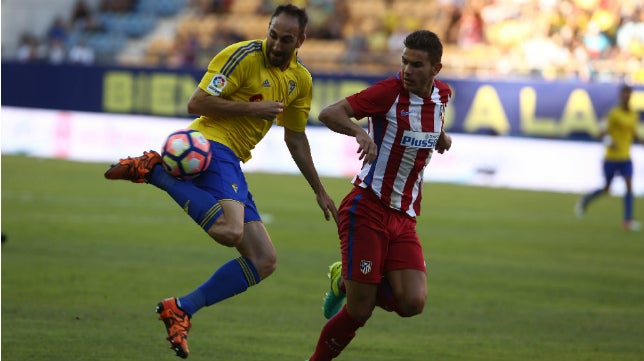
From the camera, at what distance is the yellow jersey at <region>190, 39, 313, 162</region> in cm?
730

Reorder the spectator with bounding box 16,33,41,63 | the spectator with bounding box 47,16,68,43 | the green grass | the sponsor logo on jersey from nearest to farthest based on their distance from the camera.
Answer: the sponsor logo on jersey < the green grass < the spectator with bounding box 16,33,41,63 < the spectator with bounding box 47,16,68,43

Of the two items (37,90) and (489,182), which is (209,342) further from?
(37,90)

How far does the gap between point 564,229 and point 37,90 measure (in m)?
17.2

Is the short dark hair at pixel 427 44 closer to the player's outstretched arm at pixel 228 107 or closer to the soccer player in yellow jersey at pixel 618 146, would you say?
the player's outstretched arm at pixel 228 107

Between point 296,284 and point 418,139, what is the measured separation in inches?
192

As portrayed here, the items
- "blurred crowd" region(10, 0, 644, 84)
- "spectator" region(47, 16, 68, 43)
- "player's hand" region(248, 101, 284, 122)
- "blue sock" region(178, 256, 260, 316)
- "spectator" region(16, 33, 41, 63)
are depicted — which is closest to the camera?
"blue sock" region(178, 256, 260, 316)

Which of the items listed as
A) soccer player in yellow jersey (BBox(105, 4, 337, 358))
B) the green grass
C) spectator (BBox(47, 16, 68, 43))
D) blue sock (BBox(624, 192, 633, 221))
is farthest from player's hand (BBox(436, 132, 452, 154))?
spectator (BBox(47, 16, 68, 43))

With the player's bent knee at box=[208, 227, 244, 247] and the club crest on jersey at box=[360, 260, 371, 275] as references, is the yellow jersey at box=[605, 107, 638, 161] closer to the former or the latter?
the club crest on jersey at box=[360, 260, 371, 275]

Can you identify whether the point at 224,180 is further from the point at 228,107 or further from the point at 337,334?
the point at 337,334

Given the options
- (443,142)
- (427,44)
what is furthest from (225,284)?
(427,44)

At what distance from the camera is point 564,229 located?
1767 cm

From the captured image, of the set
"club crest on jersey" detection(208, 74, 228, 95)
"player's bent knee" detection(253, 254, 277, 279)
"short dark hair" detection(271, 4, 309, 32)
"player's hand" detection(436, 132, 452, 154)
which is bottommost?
"player's bent knee" detection(253, 254, 277, 279)

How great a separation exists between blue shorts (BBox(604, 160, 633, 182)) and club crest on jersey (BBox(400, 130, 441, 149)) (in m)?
12.4

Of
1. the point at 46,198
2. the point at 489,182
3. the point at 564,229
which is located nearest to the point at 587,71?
the point at 489,182
